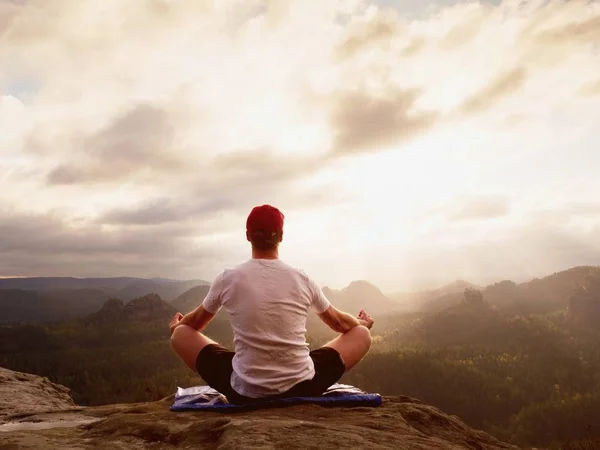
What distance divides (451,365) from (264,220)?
27.0 m

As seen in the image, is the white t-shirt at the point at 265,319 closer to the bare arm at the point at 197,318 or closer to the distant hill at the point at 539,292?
the bare arm at the point at 197,318

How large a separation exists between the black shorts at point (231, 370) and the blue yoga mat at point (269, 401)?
4.1 inches

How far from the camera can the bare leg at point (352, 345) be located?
569 centimetres

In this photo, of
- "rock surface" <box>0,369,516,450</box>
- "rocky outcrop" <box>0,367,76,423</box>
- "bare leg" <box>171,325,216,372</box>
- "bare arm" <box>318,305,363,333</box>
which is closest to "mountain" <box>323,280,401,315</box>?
"rocky outcrop" <box>0,367,76,423</box>

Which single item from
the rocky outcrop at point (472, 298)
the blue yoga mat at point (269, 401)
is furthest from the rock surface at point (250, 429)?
the rocky outcrop at point (472, 298)

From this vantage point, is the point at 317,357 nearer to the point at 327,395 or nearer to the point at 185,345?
the point at 327,395

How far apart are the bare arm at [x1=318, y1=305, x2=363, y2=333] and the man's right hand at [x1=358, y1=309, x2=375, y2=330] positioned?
102mm

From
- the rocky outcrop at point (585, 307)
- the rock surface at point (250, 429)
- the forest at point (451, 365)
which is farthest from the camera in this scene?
the rocky outcrop at point (585, 307)

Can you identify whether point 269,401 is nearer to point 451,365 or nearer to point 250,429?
point 250,429

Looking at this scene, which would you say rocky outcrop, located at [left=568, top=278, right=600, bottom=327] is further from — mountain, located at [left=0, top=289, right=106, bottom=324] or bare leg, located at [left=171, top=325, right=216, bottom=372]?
mountain, located at [left=0, top=289, right=106, bottom=324]

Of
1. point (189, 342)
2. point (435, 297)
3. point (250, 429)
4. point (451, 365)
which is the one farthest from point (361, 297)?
point (250, 429)

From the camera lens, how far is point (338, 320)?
225 inches

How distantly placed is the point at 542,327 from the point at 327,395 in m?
41.4

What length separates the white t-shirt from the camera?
480 cm
